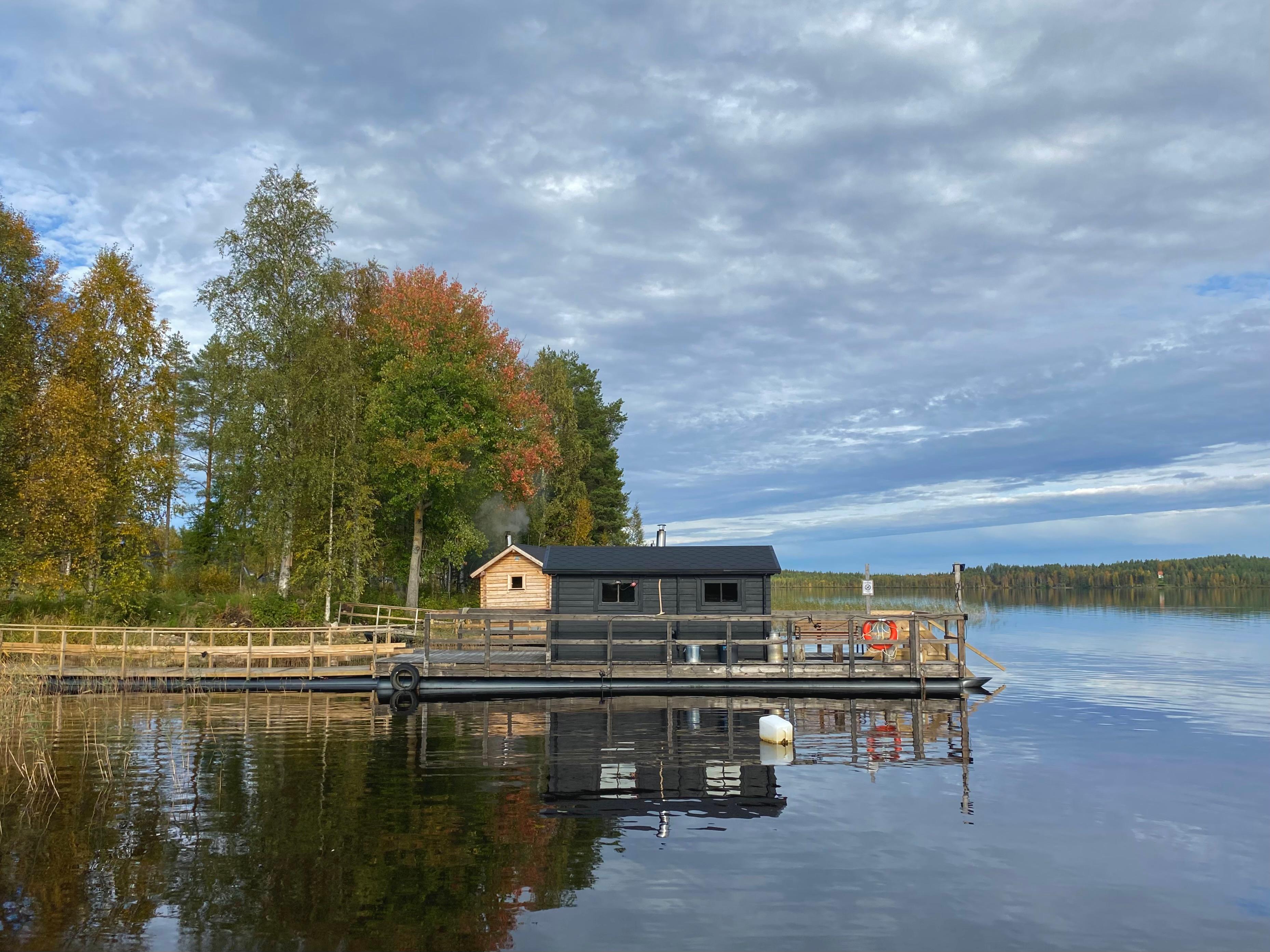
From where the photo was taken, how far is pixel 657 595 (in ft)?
94.3

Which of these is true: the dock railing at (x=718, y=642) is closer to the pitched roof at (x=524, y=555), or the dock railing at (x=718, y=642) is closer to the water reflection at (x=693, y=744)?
the water reflection at (x=693, y=744)

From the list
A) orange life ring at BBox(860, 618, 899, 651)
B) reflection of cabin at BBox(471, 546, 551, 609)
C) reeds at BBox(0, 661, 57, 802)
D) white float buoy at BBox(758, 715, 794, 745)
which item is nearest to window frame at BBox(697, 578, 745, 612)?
orange life ring at BBox(860, 618, 899, 651)

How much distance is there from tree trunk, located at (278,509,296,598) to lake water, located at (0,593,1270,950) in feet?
50.6

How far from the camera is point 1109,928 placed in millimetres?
9398

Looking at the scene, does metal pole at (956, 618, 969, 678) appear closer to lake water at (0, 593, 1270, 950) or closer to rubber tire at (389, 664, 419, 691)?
lake water at (0, 593, 1270, 950)

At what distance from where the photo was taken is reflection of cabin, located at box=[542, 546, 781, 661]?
28.2 m

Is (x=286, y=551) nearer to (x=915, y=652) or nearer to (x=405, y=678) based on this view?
(x=405, y=678)

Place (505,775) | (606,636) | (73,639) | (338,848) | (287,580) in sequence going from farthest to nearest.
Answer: (287,580) → (73,639) → (606,636) → (505,775) → (338,848)

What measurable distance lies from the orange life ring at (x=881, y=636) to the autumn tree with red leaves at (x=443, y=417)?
22102mm

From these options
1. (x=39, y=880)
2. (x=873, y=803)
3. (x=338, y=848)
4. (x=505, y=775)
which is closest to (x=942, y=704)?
(x=873, y=803)

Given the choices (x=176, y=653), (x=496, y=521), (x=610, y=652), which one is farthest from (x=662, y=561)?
(x=496, y=521)

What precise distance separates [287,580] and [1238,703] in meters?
38.0

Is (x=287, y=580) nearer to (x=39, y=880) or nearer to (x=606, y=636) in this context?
(x=606, y=636)

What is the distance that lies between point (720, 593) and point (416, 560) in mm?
21332
